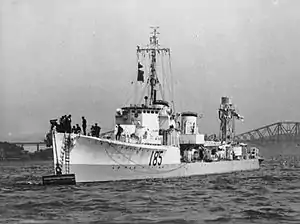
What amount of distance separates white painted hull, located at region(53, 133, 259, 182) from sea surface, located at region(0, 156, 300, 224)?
2.20 meters

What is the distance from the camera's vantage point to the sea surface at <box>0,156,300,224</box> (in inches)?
903

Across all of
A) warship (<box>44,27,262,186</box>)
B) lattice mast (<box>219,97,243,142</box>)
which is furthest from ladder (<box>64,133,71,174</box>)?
lattice mast (<box>219,97,243,142</box>)

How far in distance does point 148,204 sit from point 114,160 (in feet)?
46.9

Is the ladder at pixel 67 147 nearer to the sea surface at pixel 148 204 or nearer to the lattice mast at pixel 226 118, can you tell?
the sea surface at pixel 148 204

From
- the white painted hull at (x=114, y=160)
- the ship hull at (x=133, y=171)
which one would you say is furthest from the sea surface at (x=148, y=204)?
the white painted hull at (x=114, y=160)

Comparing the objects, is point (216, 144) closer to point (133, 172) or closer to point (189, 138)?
point (189, 138)

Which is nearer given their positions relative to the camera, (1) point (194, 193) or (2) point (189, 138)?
(1) point (194, 193)

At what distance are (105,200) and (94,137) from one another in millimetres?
11255

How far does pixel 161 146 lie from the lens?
45.9 meters

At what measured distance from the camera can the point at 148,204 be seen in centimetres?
2742

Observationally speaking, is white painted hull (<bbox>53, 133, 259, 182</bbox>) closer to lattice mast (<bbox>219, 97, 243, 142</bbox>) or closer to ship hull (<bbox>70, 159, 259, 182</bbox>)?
ship hull (<bbox>70, 159, 259, 182</bbox>)

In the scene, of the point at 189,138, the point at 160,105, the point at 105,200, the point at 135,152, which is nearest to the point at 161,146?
the point at 135,152

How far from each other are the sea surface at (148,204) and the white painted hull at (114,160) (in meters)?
2.20

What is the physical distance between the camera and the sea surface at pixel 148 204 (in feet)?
75.3
